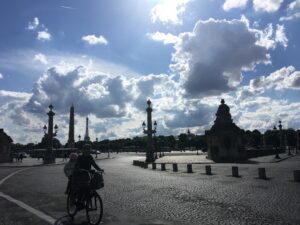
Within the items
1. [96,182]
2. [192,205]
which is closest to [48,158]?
[192,205]

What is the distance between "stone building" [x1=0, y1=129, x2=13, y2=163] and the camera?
58125 millimetres

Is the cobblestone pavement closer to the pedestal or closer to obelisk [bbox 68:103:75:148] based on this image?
the pedestal

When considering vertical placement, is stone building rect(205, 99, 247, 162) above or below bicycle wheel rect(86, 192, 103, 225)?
above

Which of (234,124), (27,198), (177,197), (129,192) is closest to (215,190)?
(177,197)

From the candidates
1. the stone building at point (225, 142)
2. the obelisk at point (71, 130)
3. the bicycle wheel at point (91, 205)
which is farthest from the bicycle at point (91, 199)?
the obelisk at point (71, 130)

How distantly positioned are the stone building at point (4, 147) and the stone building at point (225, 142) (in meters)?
32.4

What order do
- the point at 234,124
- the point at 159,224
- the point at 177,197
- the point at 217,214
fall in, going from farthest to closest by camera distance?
the point at 234,124 → the point at 177,197 → the point at 217,214 → the point at 159,224

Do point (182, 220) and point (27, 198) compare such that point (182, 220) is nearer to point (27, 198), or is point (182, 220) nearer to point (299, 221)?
point (299, 221)

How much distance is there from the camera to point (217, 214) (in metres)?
9.95

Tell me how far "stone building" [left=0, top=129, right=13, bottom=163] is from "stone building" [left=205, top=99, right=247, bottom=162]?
1275 inches

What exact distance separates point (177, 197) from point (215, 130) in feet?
128

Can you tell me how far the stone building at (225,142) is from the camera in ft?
163

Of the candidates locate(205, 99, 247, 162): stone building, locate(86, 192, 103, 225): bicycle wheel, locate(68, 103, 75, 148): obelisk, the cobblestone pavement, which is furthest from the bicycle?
locate(68, 103, 75, 148): obelisk

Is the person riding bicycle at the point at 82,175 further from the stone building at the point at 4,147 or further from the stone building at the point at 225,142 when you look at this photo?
the stone building at the point at 4,147
